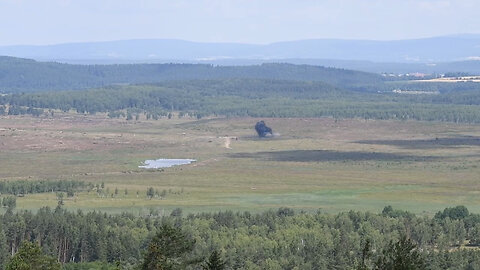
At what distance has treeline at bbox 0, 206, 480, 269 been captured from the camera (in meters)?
72.7

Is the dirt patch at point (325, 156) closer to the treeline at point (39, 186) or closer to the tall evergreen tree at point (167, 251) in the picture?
the treeline at point (39, 186)

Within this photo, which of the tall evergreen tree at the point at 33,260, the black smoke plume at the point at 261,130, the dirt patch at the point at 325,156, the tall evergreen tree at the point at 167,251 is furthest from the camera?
the black smoke plume at the point at 261,130

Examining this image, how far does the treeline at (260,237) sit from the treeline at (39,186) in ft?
98.2

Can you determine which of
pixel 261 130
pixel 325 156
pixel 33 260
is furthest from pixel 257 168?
pixel 33 260

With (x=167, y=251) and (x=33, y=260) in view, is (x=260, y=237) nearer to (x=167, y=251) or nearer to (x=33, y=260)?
(x=33, y=260)

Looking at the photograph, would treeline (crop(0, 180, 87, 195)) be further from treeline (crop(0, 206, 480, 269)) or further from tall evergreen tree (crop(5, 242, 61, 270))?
tall evergreen tree (crop(5, 242, 61, 270))

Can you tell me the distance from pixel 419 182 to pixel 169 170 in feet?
101

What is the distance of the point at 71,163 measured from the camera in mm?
149875

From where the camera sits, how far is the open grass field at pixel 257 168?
111125 millimetres

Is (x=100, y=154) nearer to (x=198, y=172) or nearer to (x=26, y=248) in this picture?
(x=198, y=172)

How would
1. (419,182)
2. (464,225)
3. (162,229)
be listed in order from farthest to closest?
(419,182)
(464,225)
(162,229)

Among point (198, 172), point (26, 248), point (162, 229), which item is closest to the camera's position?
point (162, 229)

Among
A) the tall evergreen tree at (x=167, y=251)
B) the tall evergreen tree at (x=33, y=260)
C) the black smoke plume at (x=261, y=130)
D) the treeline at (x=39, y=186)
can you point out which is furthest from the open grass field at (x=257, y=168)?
the tall evergreen tree at (x=167, y=251)

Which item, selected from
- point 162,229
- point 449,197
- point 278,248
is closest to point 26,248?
point 162,229
